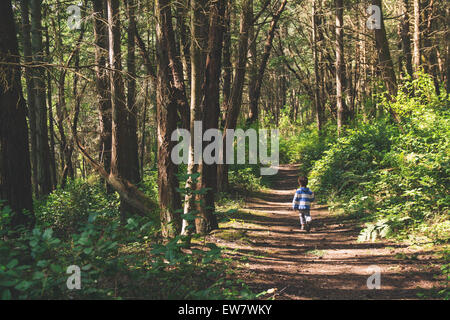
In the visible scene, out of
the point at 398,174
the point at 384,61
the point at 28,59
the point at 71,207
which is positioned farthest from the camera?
the point at 28,59

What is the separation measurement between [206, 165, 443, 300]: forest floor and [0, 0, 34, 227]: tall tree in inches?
144

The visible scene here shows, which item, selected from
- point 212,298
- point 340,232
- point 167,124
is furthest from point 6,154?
point 340,232

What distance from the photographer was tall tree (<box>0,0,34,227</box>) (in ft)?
21.1

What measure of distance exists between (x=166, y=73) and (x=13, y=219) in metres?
3.81

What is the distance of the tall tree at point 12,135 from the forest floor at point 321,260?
12.0 feet

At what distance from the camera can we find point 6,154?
654 centimetres

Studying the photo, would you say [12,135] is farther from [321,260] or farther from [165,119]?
[321,260]

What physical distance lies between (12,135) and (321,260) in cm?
583

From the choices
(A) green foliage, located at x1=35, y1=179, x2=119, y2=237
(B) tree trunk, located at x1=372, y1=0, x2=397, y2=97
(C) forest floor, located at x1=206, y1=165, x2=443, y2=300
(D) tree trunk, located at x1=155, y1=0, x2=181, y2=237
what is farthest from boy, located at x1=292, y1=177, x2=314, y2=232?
(A) green foliage, located at x1=35, y1=179, x2=119, y2=237

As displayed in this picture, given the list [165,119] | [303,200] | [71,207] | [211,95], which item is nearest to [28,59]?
[71,207]

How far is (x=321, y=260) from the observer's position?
Answer: 24.4 ft

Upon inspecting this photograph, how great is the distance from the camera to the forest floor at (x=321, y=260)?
5723mm

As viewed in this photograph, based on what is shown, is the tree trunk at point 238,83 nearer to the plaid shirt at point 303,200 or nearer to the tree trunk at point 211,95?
the tree trunk at point 211,95
